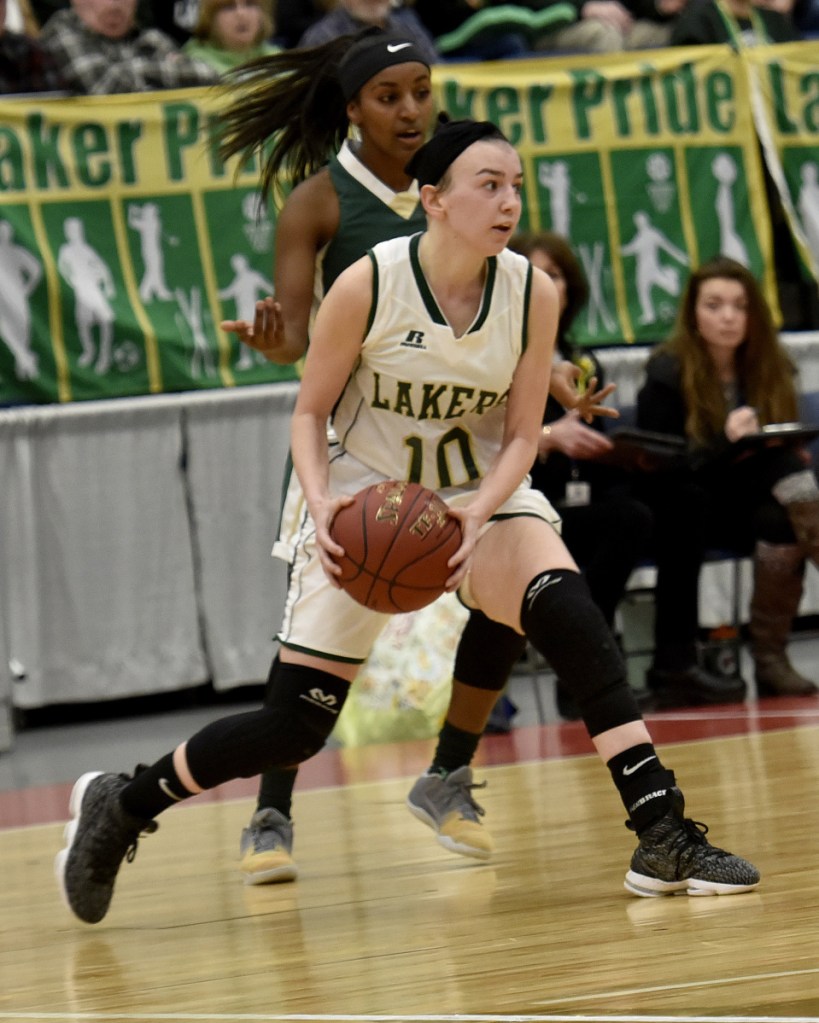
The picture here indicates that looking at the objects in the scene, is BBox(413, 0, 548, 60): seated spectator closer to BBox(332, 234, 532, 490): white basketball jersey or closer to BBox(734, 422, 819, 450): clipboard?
BBox(734, 422, 819, 450): clipboard

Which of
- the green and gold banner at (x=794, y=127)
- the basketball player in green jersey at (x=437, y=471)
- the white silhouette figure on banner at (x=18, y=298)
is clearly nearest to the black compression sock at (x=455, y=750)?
the basketball player in green jersey at (x=437, y=471)

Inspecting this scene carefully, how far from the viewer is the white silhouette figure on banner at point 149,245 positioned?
23.0 feet

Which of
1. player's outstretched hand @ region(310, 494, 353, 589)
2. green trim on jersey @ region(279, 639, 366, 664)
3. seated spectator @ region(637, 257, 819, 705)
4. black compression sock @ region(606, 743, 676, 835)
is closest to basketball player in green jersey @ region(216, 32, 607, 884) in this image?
green trim on jersey @ region(279, 639, 366, 664)

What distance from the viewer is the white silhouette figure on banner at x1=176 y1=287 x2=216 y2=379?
706 cm

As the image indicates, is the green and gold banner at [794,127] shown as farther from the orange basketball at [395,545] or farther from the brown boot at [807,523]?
the orange basketball at [395,545]

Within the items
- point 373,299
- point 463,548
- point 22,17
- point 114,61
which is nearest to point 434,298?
point 373,299

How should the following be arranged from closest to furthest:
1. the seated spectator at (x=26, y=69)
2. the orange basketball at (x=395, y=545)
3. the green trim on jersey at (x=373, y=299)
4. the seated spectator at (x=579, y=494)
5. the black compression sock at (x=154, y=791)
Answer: the orange basketball at (x=395, y=545) → the green trim on jersey at (x=373, y=299) → the black compression sock at (x=154, y=791) → the seated spectator at (x=579, y=494) → the seated spectator at (x=26, y=69)

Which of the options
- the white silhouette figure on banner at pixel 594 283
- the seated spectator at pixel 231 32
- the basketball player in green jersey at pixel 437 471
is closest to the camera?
the basketball player in green jersey at pixel 437 471

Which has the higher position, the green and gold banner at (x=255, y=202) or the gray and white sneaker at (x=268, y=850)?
the green and gold banner at (x=255, y=202)

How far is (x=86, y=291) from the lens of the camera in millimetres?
6945

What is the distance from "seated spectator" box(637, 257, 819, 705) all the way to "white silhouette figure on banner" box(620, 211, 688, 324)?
44.9 inches

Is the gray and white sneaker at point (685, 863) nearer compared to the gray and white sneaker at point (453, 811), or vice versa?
the gray and white sneaker at point (685, 863)

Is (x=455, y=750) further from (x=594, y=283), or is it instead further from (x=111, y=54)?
(x=111, y=54)

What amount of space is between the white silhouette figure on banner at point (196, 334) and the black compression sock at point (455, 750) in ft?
11.5
